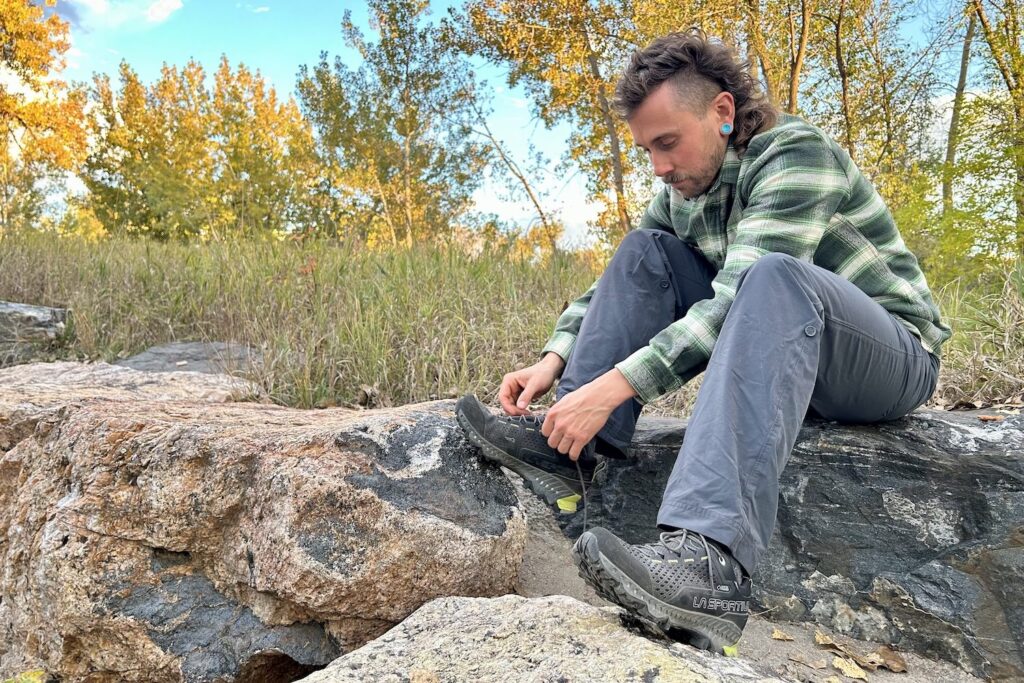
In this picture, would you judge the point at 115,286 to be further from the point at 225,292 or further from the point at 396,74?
the point at 396,74

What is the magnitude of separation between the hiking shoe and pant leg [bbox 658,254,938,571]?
41 mm

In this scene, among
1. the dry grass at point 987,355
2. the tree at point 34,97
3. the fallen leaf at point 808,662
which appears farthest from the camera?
the tree at point 34,97

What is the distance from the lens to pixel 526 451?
1998mm

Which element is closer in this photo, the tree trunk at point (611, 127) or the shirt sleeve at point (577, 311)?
the shirt sleeve at point (577, 311)

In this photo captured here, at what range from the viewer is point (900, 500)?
204cm

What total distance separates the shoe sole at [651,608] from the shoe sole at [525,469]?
0.60m

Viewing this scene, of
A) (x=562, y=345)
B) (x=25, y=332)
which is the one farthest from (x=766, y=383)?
(x=25, y=332)

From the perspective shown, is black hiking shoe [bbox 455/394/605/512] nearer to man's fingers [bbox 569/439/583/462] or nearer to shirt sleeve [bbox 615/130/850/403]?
man's fingers [bbox 569/439/583/462]

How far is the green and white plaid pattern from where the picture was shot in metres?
1.74

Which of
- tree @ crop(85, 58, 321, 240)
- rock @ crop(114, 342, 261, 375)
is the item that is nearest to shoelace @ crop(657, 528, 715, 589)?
rock @ crop(114, 342, 261, 375)

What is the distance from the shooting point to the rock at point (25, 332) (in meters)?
5.47

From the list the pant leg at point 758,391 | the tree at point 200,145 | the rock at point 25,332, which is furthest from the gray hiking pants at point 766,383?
the tree at point 200,145

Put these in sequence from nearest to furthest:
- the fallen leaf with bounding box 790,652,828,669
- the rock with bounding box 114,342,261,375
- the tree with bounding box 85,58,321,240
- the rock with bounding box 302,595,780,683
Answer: the rock with bounding box 302,595,780,683, the fallen leaf with bounding box 790,652,828,669, the rock with bounding box 114,342,261,375, the tree with bounding box 85,58,321,240

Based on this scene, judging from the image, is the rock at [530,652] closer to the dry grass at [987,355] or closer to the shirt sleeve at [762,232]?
the shirt sleeve at [762,232]
